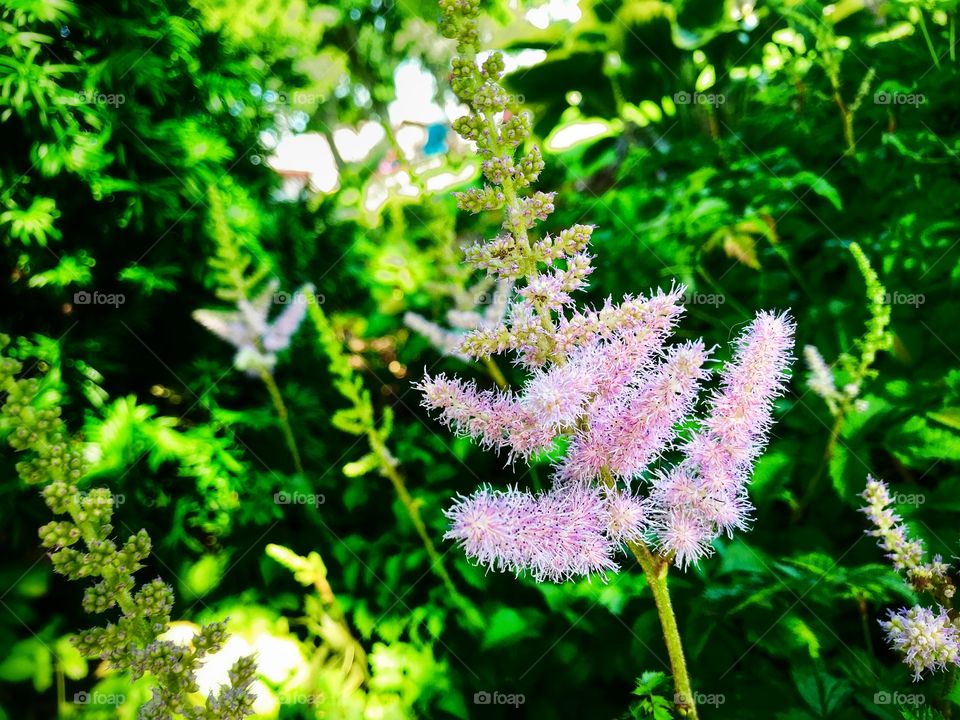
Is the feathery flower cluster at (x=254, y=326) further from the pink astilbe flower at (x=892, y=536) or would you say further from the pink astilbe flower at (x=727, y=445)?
the pink astilbe flower at (x=892, y=536)

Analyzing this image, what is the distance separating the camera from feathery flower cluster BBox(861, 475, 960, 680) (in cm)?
118

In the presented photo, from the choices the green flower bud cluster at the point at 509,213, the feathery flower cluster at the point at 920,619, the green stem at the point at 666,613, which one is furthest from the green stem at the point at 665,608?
the feathery flower cluster at the point at 920,619

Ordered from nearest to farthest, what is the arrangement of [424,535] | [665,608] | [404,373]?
[665,608]
[424,535]
[404,373]

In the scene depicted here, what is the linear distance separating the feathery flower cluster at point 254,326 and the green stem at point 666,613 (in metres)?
1.37

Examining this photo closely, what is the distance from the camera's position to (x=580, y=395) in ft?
3.13

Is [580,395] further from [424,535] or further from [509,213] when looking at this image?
[424,535]

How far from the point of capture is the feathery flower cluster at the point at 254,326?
7.03ft

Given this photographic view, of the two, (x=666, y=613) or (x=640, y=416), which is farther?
(x=666, y=613)

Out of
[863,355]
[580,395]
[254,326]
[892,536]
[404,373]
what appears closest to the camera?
Answer: [580,395]

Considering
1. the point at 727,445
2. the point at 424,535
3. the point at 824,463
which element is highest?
the point at 824,463

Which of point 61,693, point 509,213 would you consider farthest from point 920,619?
point 61,693

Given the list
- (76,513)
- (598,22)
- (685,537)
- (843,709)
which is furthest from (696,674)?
(598,22)

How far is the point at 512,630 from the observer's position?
5.75 feet

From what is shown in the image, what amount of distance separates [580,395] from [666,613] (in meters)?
0.44
